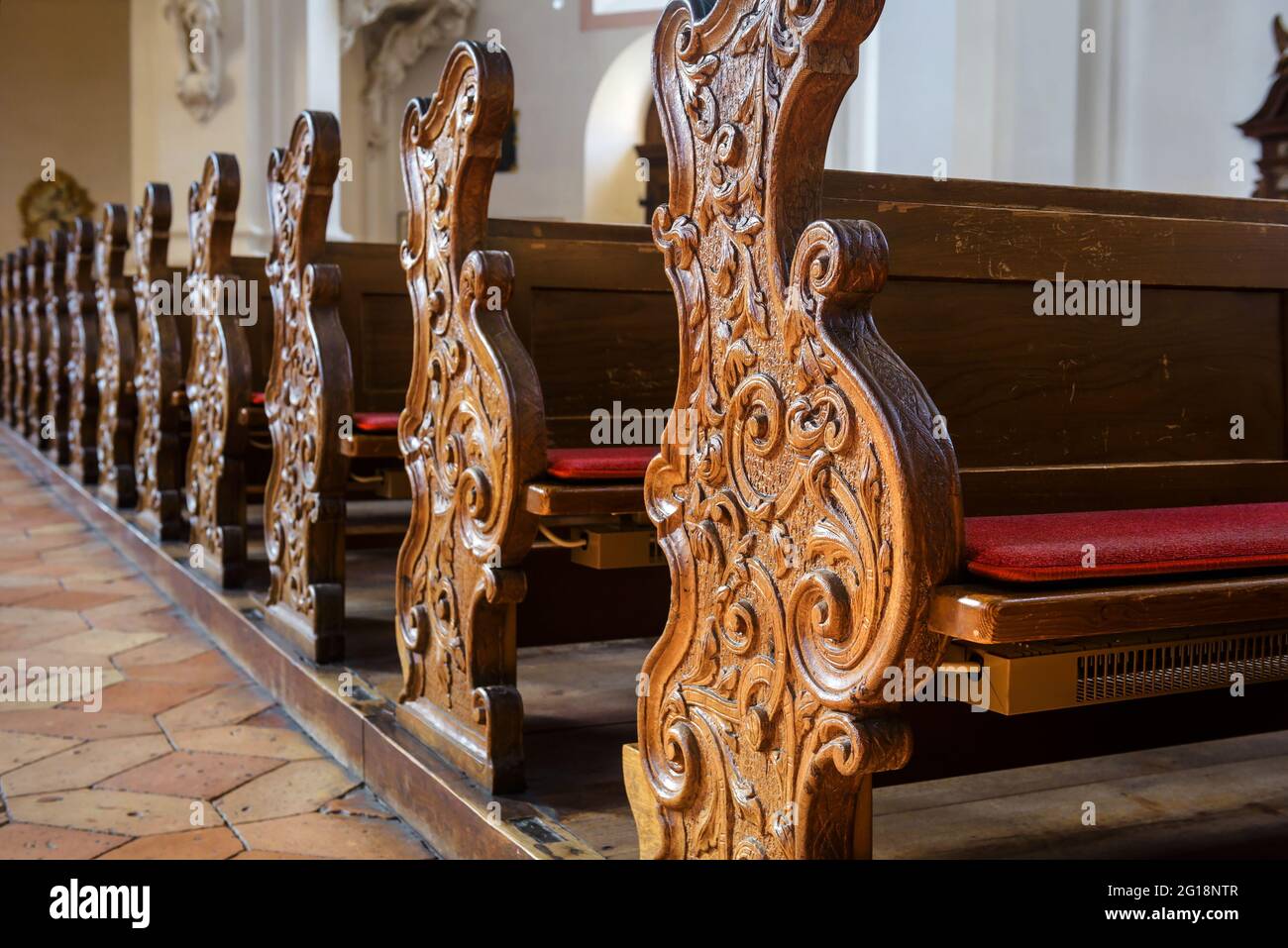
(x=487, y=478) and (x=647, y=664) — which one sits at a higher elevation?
(x=487, y=478)

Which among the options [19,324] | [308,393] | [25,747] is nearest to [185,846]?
[25,747]

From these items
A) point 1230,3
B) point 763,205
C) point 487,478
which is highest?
point 1230,3

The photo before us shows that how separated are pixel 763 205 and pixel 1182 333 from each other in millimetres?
879

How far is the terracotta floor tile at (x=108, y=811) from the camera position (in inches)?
83.9

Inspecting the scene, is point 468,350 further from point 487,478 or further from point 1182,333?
point 1182,333

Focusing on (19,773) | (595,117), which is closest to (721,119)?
(19,773)

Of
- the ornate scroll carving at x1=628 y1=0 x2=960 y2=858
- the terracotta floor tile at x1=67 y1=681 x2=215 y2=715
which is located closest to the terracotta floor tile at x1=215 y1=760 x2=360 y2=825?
the terracotta floor tile at x1=67 y1=681 x2=215 y2=715

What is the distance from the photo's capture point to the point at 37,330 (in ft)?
22.7

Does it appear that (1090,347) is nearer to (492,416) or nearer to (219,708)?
(492,416)

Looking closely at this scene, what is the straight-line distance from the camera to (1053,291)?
1.90 m

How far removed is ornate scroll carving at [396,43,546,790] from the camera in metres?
2.03

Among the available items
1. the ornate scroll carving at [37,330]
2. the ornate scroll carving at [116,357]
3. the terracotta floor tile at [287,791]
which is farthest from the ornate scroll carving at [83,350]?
the terracotta floor tile at [287,791]

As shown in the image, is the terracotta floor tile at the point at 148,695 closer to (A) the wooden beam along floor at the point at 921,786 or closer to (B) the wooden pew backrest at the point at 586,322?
(A) the wooden beam along floor at the point at 921,786

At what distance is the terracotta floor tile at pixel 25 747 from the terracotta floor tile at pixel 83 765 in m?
0.02
